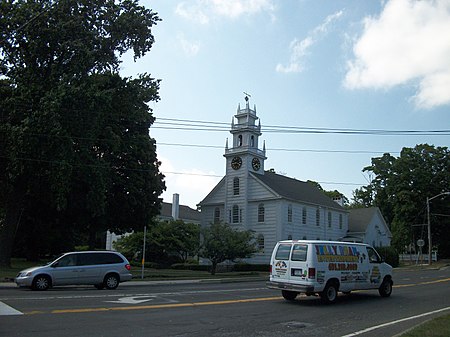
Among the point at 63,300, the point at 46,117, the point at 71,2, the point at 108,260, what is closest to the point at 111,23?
the point at 71,2

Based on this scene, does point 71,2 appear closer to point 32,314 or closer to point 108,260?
point 108,260

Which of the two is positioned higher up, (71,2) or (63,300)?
(71,2)

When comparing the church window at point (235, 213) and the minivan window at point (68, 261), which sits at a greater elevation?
the church window at point (235, 213)

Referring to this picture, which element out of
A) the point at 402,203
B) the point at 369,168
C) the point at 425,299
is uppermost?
the point at 369,168

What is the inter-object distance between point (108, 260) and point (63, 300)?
6.35m

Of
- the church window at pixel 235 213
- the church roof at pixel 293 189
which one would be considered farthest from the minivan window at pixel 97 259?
the church window at pixel 235 213

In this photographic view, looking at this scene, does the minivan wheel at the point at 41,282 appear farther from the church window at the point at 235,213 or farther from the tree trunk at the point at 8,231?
the church window at the point at 235,213

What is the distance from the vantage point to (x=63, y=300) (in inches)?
588

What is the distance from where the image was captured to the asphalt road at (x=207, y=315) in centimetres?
1029

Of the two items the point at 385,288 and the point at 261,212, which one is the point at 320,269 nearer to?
the point at 385,288

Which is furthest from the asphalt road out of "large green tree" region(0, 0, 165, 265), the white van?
"large green tree" region(0, 0, 165, 265)

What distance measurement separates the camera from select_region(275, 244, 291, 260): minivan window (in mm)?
16570

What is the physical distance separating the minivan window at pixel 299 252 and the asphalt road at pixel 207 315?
4.76 feet

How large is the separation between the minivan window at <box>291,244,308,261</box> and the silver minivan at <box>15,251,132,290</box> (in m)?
8.61
